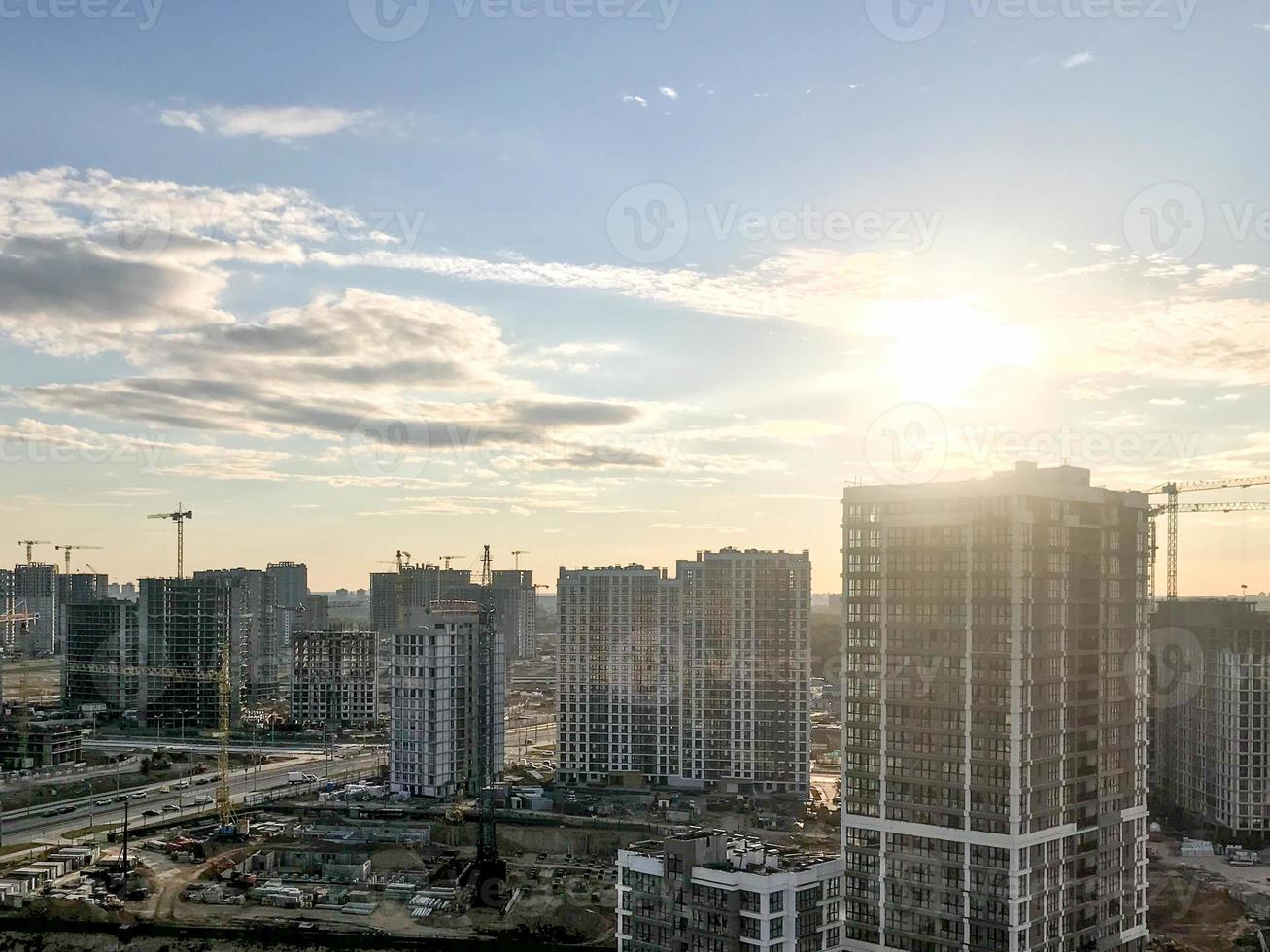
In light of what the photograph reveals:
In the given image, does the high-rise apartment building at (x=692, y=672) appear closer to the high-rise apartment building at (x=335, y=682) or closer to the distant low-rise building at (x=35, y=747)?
the high-rise apartment building at (x=335, y=682)

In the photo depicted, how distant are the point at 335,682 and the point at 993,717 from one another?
118604mm

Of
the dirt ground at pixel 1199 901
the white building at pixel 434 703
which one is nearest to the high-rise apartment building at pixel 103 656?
the white building at pixel 434 703

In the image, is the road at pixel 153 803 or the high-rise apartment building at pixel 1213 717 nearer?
the high-rise apartment building at pixel 1213 717

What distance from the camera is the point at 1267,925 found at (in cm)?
6594

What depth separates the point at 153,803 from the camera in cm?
10500

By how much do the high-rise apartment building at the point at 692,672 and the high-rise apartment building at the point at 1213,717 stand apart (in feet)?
87.9

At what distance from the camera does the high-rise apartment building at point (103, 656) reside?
500 feet

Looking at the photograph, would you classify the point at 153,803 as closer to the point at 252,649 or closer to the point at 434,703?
the point at 434,703

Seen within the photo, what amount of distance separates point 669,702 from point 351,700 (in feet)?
218

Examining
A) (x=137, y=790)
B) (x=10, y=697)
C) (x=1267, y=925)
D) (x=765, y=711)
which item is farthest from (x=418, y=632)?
(x=10, y=697)

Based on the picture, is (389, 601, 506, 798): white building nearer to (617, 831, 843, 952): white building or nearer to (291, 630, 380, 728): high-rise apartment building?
(617, 831, 843, 952): white building

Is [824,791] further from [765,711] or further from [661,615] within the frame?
[661,615]

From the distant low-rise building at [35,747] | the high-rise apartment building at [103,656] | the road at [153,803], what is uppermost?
the high-rise apartment building at [103,656]

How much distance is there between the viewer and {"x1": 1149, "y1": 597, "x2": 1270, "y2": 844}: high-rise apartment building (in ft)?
266
